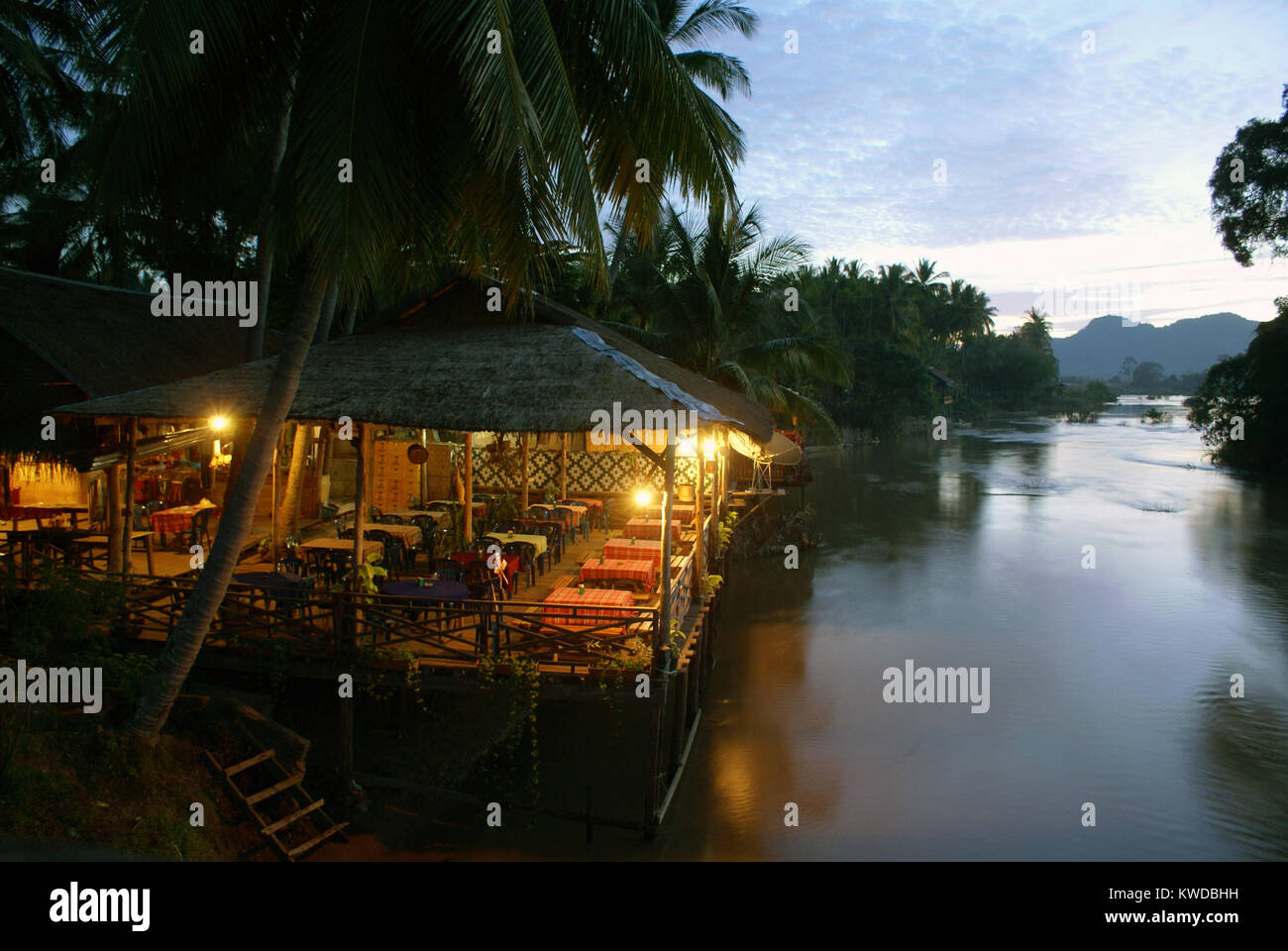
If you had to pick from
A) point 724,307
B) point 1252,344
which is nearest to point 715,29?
point 724,307

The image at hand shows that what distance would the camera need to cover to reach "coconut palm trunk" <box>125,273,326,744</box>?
7566mm

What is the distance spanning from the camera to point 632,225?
8500mm

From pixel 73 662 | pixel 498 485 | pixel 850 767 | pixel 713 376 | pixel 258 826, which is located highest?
pixel 713 376

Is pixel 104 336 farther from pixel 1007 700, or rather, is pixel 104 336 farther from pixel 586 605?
pixel 1007 700

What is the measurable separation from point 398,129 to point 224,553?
14.1ft

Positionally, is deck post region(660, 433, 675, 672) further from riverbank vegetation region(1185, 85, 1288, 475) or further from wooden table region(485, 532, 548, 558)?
riverbank vegetation region(1185, 85, 1288, 475)

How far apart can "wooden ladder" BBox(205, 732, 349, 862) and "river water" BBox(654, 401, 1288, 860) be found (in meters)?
3.67

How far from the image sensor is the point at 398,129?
24.0 ft

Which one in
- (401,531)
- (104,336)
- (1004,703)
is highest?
(104,336)

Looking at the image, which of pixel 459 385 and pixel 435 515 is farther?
pixel 435 515

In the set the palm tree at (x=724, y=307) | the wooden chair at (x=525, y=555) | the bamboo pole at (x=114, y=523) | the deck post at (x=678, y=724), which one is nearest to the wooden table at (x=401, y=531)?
the wooden chair at (x=525, y=555)
